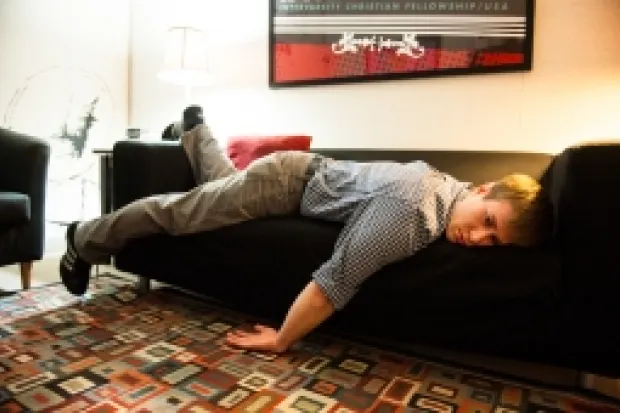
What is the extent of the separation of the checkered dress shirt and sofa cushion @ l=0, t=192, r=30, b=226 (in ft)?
4.11

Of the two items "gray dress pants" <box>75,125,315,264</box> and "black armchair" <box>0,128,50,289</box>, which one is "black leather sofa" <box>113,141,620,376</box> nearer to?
"gray dress pants" <box>75,125,315,264</box>

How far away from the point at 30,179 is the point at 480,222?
1.72 m

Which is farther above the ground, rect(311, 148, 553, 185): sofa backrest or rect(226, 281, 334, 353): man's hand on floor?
rect(311, 148, 553, 185): sofa backrest

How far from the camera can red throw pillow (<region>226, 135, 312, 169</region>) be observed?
2.04 m

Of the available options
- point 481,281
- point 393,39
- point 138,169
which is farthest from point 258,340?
point 393,39

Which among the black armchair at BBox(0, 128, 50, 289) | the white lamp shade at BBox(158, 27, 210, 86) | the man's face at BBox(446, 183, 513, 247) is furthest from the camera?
the white lamp shade at BBox(158, 27, 210, 86)

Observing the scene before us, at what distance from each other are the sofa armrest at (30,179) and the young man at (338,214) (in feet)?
0.96

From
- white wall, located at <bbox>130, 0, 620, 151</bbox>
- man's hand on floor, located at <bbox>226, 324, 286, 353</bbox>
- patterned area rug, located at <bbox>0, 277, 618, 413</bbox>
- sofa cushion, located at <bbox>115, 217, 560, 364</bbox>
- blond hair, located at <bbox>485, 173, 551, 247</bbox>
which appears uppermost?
white wall, located at <bbox>130, 0, 620, 151</bbox>

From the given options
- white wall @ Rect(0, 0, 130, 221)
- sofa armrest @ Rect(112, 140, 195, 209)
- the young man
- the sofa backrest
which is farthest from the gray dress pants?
white wall @ Rect(0, 0, 130, 221)

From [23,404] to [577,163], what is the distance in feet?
4.18

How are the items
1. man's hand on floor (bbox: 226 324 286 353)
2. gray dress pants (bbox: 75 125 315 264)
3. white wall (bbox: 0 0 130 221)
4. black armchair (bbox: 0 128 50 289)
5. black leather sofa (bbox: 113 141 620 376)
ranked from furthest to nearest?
white wall (bbox: 0 0 130 221) < black armchair (bbox: 0 128 50 289) < gray dress pants (bbox: 75 125 315 264) < man's hand on floor (bbox: 226 324 286 353) < black leather sofa (bbox: 113 141 620 376)

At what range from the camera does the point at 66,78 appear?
284 cm

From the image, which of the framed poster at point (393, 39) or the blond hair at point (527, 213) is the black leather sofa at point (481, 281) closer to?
the blond hair at point (527, 213)

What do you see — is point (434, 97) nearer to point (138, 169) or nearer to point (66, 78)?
point (138, 169)
